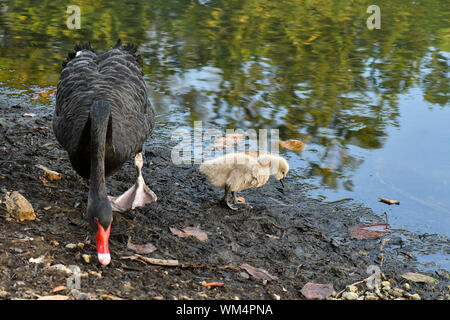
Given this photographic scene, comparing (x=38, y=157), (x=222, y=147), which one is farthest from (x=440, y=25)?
(x=38, y=157)

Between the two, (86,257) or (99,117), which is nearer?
(86,257)

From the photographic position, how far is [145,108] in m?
4.86

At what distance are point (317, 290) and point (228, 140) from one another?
2.57 m

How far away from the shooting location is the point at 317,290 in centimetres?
353

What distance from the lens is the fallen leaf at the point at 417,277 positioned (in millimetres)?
3785

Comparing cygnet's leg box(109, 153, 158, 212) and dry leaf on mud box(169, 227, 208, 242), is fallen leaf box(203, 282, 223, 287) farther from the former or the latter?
cygnet's leg box(109, 153, 158, 212)

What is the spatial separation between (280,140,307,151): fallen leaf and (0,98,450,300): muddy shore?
0.68 metres

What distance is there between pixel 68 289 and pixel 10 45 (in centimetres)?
652

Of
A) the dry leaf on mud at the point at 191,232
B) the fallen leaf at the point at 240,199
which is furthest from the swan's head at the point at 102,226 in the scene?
the fallen leaf at the point at 240,199

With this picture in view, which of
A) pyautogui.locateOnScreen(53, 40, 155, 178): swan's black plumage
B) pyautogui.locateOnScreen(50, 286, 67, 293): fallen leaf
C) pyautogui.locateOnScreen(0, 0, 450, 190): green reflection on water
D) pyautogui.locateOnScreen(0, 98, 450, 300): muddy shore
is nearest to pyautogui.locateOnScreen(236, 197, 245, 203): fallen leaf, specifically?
pyautogui.locateOnScreen(0, 98, 450, 300): muddy shore

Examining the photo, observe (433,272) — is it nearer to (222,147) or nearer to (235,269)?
(235,269)

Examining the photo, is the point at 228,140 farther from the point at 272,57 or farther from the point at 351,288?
the point at 272,57

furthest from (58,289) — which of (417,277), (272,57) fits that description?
(272,57)

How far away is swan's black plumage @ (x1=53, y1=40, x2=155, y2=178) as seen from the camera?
12.9ft
